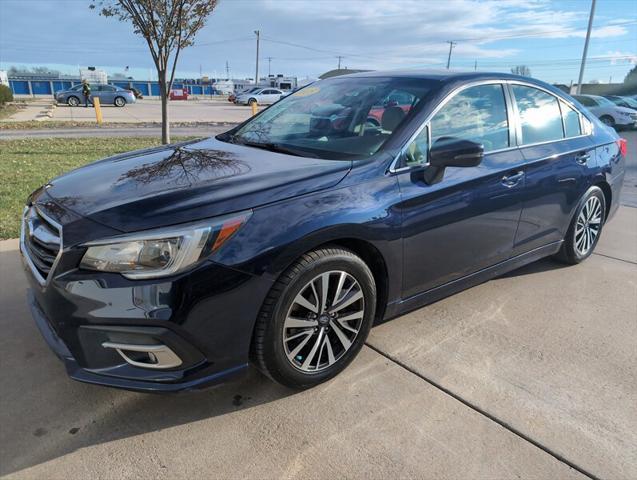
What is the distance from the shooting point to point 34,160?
9047 millimetres

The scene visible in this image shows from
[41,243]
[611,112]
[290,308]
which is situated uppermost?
[611,112]

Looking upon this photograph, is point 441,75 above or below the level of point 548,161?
above

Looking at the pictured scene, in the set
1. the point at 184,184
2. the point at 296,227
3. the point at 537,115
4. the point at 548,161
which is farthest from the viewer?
the point at 537,115

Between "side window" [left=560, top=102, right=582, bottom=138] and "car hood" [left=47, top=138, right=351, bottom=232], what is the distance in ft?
7.79

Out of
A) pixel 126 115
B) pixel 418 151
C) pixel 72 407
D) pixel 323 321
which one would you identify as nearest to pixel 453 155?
pixel 418 151

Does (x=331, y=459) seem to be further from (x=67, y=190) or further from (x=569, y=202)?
(x=569, y=202)

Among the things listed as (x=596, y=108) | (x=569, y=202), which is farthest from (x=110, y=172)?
(x=596, y=108)

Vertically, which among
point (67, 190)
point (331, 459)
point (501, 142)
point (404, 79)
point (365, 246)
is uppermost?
point (404, 79)

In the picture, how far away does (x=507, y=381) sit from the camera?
9.14 ft

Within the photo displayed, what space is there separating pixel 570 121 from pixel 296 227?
3000 mm

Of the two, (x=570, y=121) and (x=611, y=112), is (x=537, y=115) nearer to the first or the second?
(x=570, y=121)

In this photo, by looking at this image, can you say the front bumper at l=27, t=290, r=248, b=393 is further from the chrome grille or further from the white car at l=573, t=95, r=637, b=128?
the white car at l=573, t=95, r=637, b=128

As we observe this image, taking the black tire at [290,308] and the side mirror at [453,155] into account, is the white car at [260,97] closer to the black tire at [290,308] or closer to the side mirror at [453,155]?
the side mirror at [453,155]

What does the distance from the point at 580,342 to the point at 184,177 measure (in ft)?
8.84
